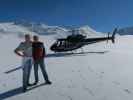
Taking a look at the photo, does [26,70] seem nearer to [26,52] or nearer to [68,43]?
[26,52]

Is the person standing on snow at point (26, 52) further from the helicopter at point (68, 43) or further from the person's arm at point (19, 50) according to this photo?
the helicopter at point (68, 43)

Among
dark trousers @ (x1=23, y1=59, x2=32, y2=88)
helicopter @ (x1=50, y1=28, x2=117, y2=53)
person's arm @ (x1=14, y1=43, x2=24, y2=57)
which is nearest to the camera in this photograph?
person's arm @ (x1=14, y1=43, x2=24, y2=57)

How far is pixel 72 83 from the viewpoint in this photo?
923 cm

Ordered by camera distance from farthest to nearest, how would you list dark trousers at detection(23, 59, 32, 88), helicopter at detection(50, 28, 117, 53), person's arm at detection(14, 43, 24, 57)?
helicopter at detection(50, 28, 117, 53)
dark trousers at detection(23, 59, 32, 88)
person's arm at detection(14, 43, 24, 57)

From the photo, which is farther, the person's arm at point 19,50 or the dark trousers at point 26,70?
the dark trousers at point 26,70

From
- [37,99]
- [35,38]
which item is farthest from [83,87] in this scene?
[35,38]

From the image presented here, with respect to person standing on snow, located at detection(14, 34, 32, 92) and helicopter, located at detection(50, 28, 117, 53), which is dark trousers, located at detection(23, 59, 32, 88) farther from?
helicopter, located at detection(50, 28, 117, 53)

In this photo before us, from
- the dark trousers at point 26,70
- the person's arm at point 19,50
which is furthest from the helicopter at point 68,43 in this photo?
the person's arm at point 19,50

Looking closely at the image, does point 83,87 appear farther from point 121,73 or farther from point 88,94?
point 121,73

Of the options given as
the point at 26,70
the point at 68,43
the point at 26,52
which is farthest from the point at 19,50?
the point at 68,43

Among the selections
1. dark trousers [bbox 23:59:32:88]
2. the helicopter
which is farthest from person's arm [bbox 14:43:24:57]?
the helicopter

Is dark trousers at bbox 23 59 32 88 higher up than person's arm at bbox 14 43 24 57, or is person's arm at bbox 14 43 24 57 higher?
person's arm at bbox 14 43 24 57

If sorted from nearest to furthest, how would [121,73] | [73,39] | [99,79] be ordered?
[99,79] < [121,73] < [73,39]

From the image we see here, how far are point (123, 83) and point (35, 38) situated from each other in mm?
3960
